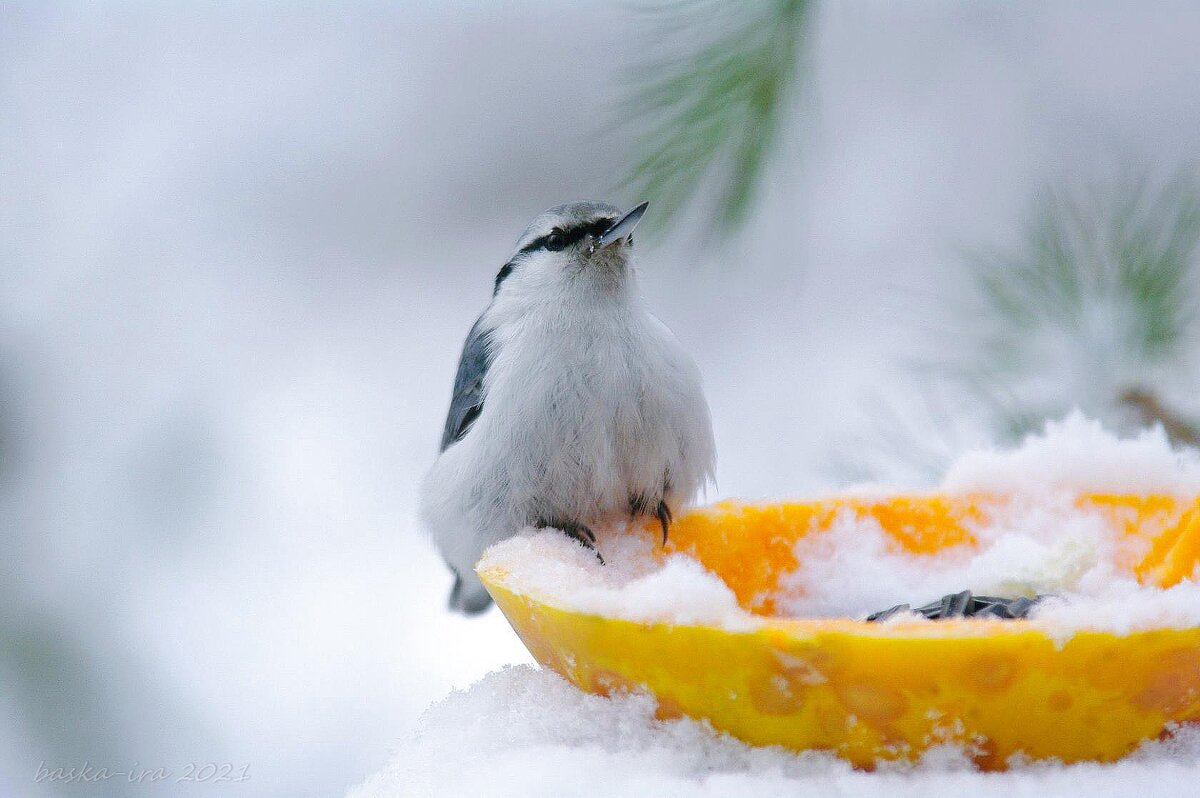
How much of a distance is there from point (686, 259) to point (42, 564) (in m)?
0.84

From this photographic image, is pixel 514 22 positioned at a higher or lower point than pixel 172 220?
higher

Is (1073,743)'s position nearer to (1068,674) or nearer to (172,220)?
(1068,674)

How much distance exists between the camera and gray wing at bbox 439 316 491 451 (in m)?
1.12

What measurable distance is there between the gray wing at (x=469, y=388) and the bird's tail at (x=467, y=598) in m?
0.24

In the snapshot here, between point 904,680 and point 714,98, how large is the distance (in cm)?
64

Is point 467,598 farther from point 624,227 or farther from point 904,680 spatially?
point 904,680

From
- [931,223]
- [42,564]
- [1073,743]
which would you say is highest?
[931,223]

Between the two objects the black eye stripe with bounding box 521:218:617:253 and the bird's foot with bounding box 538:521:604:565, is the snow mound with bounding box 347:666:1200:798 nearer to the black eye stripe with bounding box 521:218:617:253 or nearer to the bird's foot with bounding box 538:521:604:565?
the bird's foot with bounding box 538:521:604:565

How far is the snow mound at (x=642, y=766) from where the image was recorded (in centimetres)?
54

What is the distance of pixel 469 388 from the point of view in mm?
1131

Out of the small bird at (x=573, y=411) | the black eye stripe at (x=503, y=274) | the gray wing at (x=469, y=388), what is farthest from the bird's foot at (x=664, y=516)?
the black eye stripe at (x=503, y=274)

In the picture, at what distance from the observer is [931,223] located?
1.74 metres

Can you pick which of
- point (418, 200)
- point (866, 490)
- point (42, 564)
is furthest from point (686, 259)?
point (42, 564)

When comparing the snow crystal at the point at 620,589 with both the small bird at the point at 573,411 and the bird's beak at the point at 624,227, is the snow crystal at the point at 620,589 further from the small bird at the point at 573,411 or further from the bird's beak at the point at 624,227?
the bird's beak at the point at 624,227
